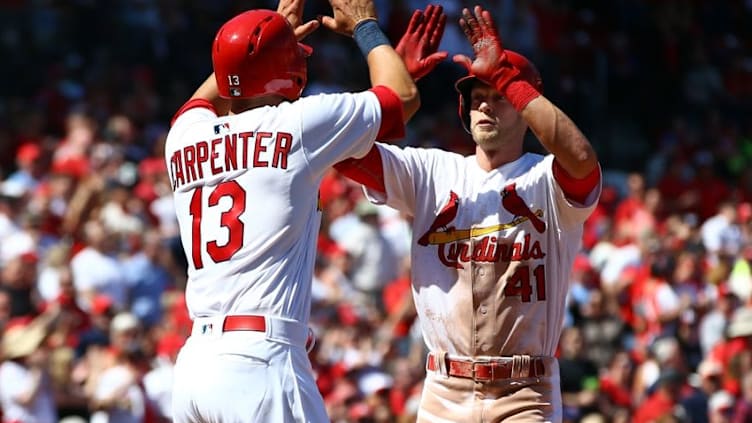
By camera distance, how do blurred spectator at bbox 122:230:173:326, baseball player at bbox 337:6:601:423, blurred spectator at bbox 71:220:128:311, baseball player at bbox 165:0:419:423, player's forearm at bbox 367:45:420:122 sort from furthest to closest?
blurred spectator at bbox 122:230:173:326
blurred spectator at bbox 71:220:128:311
baseball player at bbox 337:6:601:423
player's forearm at bbox 367:45:420:122
baseball player at bbox 165:0:419:423

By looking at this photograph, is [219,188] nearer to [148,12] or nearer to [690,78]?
[148,12]

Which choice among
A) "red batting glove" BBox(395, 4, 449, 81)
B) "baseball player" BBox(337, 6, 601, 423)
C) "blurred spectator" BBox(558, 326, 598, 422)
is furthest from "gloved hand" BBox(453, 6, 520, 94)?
"blurred spectator" BBox(558, 326, 598, 422)

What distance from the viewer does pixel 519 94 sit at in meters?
5.68

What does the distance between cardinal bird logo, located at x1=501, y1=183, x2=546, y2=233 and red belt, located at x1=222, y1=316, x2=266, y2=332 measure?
1.37m

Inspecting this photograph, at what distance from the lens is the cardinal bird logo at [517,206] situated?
593 centimetres

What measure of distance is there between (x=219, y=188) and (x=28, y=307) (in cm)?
609

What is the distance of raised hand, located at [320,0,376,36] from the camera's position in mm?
5699

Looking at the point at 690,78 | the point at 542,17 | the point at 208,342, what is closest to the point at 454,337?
the point at 208,342

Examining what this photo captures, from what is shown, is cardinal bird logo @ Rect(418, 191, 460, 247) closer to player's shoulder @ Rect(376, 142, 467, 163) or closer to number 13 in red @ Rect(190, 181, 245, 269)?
player's shoulder @ Rect(376, 142, 467, 163)

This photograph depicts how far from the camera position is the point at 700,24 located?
21.8 metres

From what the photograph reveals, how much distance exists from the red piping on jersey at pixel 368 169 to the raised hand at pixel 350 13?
51cm

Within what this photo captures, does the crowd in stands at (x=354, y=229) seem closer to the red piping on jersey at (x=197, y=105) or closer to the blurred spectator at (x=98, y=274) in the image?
the blurred spectator at (x=98, y=274)

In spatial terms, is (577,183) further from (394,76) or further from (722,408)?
(722,408)

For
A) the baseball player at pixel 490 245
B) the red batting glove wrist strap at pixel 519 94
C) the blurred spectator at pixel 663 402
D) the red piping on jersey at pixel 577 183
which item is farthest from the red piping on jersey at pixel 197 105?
the blurred spectator at pixel 663 402
